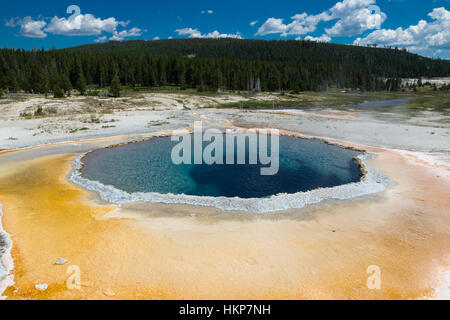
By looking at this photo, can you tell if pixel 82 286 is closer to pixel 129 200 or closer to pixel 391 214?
pixel 129 200

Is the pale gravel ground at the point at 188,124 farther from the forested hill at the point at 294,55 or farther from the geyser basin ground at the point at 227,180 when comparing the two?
the forested hill at the point at 294,55

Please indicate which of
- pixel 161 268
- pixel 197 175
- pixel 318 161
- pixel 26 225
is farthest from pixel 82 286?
pixel 318 161

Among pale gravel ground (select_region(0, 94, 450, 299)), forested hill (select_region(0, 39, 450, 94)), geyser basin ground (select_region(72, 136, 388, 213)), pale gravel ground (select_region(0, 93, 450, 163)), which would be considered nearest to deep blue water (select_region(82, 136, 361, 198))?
geyser basin ground (select_region(72, 136, 388, 213))

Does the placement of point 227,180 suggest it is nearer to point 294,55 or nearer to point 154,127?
point 154,127

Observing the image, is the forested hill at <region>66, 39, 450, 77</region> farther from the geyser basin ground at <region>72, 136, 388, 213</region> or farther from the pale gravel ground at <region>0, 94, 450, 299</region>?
the geyser basin ground at <region>72, 136, 388, 213</region>

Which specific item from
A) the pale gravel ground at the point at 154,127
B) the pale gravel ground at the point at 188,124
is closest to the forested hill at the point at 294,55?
the pale gravel ground at the point at 154,127

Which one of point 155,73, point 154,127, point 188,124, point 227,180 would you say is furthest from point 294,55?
point 227,180
